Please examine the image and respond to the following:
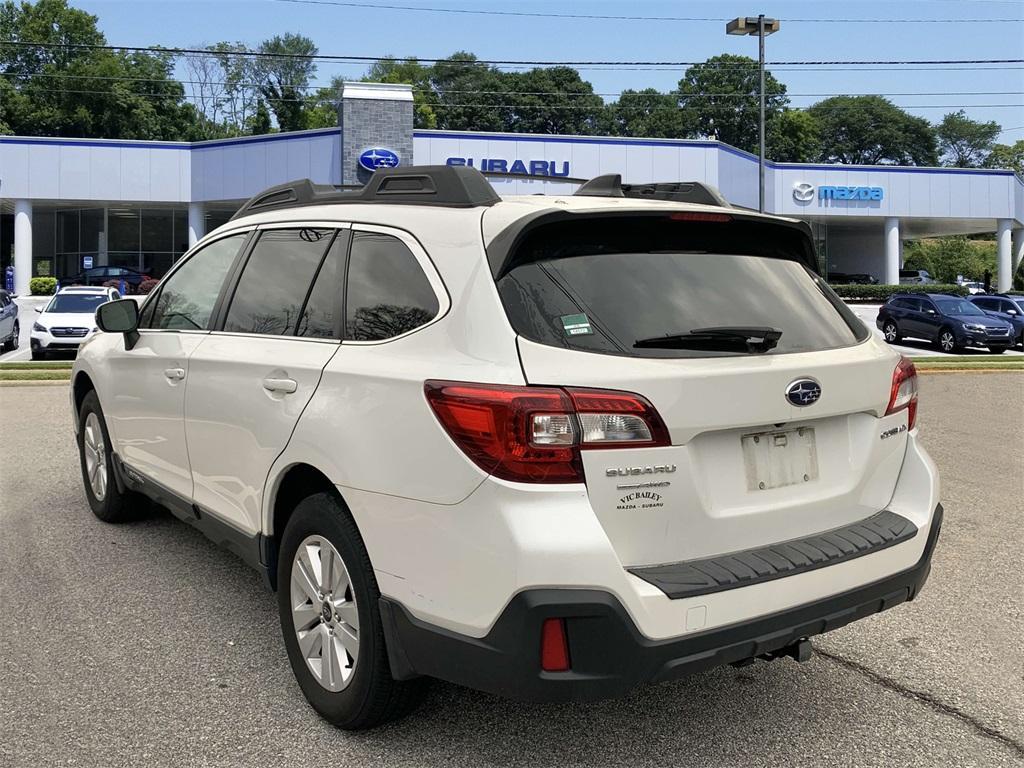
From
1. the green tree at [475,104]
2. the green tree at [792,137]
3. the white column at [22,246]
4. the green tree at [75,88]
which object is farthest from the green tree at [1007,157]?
the white column at [22,246]

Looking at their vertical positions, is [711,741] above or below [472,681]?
below

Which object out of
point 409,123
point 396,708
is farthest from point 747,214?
point 409,123

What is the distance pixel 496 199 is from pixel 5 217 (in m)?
53.6

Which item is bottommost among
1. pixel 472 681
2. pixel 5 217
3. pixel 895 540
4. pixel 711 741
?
pixel 711 741

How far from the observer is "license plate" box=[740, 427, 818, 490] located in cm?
277

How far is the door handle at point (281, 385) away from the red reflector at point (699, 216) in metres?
1.47

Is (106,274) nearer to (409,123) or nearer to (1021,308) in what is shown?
(409,123)

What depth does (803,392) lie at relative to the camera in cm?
284

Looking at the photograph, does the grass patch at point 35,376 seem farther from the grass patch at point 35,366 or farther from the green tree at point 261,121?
the green tree at point 261,121

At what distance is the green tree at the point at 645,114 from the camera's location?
309 feet

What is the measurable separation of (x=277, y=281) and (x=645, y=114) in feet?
319

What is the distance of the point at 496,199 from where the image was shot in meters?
3.09

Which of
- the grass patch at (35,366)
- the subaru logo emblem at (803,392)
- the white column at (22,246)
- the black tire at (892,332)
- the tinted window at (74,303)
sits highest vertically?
the white column at (22,246)

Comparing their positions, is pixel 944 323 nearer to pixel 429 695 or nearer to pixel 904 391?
pixel 904 391
